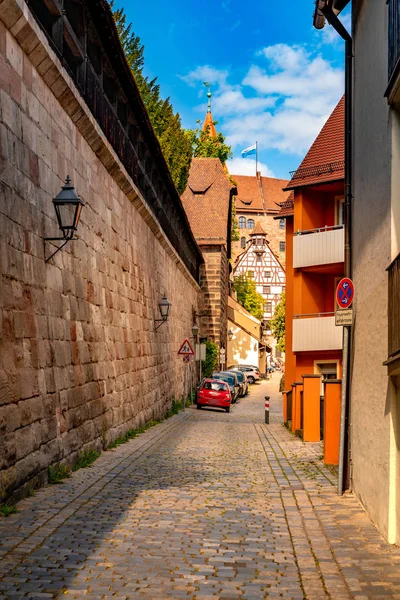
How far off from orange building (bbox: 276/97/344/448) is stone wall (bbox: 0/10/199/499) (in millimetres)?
5655

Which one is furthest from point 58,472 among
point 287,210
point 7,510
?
point 287,210

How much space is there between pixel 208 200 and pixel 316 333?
34619mm

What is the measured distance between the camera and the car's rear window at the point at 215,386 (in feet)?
113

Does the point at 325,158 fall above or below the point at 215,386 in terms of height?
above

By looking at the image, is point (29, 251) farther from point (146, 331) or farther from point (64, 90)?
point (146, 331)

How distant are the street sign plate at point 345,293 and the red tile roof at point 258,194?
124219 mm

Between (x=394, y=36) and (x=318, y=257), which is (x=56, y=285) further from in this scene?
(x=318, y=257)

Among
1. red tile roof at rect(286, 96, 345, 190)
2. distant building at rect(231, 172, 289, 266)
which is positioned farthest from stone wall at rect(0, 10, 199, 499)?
distant building at rect(231, 172, 289, 266)

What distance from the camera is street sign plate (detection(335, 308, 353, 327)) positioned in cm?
1069

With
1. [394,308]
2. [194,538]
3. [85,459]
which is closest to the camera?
[394,308]

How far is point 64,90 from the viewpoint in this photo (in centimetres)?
1209

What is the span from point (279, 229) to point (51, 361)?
12611 centimetres

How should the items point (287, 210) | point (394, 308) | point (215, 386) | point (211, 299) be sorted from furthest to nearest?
point (211, 299)
point (215, 386)
point (287, 210)
point (394, 308)

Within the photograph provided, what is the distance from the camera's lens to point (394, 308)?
24.3 ft
